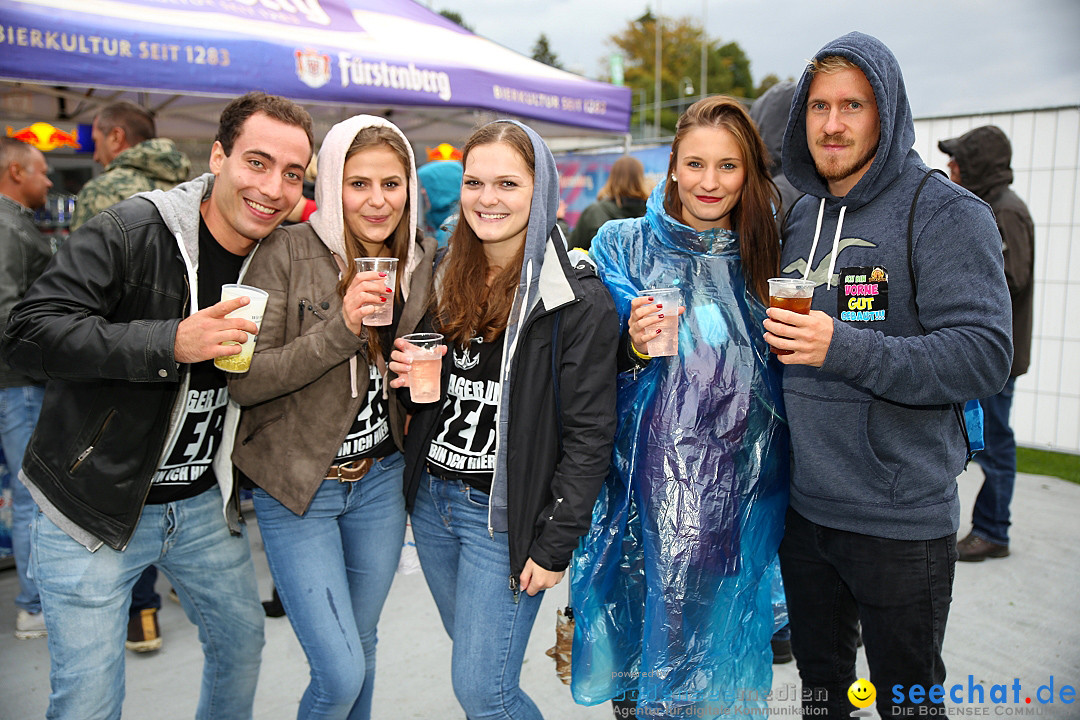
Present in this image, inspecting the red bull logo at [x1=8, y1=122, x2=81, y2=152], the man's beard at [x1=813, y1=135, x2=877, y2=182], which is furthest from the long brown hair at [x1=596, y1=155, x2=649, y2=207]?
the red bull logo at [x1=8, y1=122, x2=81, y2=152]

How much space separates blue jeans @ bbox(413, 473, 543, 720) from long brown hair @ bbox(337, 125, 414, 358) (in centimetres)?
46

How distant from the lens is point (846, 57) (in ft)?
6.01

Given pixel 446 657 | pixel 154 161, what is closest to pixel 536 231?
pixel 446 657

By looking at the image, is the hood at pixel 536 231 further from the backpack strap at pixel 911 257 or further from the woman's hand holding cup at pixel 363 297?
the backpack strap at pixel 911 257

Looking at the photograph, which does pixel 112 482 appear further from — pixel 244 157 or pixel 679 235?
pixel 679 235

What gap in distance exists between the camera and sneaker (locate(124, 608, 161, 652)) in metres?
3.10

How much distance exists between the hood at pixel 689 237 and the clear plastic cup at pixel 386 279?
770 millimetres

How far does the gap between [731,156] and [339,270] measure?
1161mm

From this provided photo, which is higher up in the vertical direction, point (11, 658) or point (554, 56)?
point (554, 56)

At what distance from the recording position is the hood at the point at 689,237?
2.03m

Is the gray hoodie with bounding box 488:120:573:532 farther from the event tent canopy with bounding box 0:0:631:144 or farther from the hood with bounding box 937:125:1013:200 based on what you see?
the hood with bounding box 937:125:1013:200

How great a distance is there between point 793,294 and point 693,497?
0.67 meters

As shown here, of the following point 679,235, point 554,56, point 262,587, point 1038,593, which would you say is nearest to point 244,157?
point 679,235

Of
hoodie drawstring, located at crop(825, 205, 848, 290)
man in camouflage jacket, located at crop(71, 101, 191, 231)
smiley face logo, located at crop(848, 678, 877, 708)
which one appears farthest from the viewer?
man in camouflage jacket, located at crop(71, 101, 191, 231)
